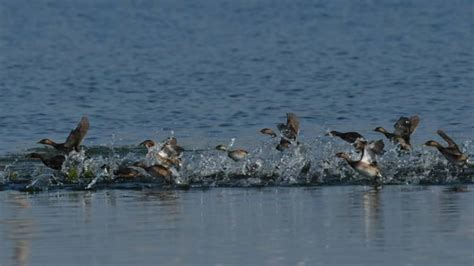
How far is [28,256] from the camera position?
13.1m

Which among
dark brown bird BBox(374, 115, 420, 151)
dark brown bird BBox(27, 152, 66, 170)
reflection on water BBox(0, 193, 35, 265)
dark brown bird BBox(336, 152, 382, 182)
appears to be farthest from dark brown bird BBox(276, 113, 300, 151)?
reflection on water BBox(0, 193, 35, 265)

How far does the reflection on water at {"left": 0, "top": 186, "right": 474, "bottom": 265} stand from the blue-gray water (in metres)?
0.03

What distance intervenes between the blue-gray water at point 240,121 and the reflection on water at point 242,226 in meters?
0.03

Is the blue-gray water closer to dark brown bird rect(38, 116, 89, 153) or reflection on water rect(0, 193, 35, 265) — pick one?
A: reflection on water rect(0, 193, 35, 265)

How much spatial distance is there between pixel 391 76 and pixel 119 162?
15.7 meters

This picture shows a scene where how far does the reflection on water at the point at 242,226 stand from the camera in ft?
42.5

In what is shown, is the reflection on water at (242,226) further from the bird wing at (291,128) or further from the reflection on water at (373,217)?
the bird wing at (291,128)

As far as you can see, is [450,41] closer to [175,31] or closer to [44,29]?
[175,31]

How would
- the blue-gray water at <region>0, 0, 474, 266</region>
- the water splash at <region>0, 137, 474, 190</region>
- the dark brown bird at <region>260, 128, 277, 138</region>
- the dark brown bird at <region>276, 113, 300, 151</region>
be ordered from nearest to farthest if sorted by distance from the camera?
the blue-gray water at <region>0, 0, 474, 266</region>, the water splash at <region>0, 137, 474, 190</region>, the dark brown bird at <region>276, 113, 300, 151</region>, the dark brown bird at <region>260, 128, 277, 138</region>

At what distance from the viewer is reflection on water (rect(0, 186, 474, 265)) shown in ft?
42.5

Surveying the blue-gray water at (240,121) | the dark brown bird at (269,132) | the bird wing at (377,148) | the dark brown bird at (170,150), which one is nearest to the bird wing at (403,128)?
the blue-gray water at (240,121)

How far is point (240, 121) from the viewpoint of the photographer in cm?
2598

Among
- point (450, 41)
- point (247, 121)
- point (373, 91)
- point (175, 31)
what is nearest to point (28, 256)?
point (247, 121)

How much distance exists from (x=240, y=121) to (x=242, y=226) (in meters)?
11.4
